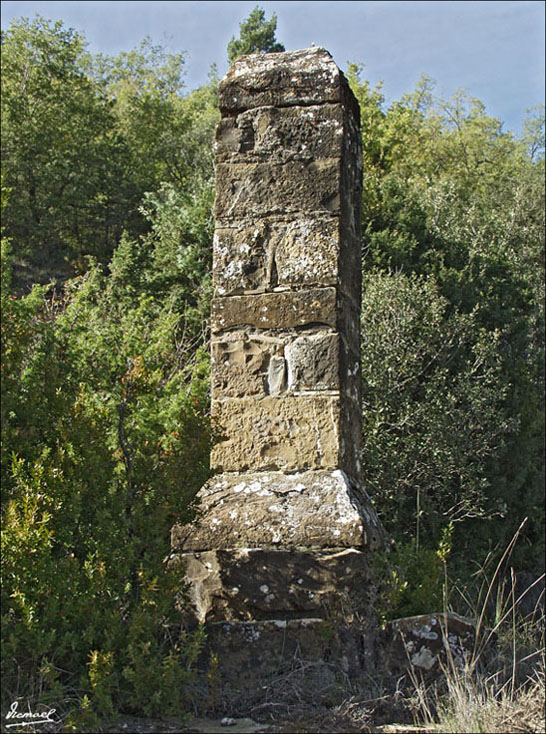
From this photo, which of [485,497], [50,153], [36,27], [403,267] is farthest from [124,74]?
[485,497]

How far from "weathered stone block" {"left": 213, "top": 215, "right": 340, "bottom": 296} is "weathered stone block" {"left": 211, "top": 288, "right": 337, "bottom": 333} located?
4cm

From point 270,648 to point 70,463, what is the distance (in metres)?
1.01

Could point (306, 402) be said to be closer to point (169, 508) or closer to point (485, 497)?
point (169, 508)

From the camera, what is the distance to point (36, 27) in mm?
22281

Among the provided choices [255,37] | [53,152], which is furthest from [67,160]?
[255,37]

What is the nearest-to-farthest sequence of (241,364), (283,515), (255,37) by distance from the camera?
1. (283,515)
2. (241,364)
3. (255,37)

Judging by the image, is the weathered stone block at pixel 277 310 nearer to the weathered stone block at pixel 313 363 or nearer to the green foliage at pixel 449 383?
the weathered stone block at pixel 313 363

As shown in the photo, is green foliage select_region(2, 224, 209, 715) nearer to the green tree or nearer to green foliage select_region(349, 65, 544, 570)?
green foliage select_region(349, 65, 544, 570)

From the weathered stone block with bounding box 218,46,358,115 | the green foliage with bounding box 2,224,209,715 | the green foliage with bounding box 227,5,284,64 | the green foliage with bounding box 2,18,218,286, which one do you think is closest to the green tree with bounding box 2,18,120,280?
the green foliage with bounding box 2,18,218,286

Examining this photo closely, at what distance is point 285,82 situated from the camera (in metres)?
3.91

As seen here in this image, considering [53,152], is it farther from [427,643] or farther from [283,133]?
[427,643]

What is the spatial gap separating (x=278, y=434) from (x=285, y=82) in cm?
163

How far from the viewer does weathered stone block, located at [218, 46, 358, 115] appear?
387cm

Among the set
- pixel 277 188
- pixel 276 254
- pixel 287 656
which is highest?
pixel 277 188
